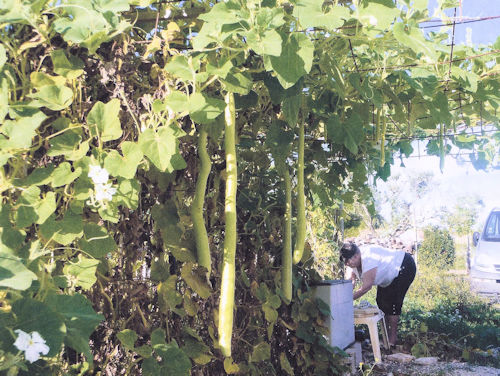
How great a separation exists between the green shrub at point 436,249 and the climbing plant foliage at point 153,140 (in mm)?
9433

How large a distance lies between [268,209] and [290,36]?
1.22 meters

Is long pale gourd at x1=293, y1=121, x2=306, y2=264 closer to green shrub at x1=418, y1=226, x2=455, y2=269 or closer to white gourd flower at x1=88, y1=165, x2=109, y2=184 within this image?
white gourd flower at x1=88, y1=165, x2=109, y2=184

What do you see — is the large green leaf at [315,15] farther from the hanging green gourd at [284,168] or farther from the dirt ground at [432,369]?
the dirt ground at [432,369]

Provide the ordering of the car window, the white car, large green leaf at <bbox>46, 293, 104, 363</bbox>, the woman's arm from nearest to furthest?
large green leaf at <bbox>46, 293, 104, 363</bbox>, the woman's arm, the white car, the car window

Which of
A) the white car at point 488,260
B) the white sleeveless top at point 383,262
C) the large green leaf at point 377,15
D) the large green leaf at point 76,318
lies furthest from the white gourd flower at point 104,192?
the white car at point 488,260

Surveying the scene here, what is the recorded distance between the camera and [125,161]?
1.15 meters

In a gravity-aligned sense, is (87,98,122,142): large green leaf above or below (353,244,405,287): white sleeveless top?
above

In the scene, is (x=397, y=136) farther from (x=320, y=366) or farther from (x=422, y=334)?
(x=422, y=334)

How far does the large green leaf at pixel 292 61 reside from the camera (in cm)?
112

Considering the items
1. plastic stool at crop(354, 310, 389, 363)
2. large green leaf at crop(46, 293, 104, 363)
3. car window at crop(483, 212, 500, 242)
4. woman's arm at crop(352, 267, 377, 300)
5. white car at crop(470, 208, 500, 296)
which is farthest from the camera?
car window at crop(483, 212, 500, 242)

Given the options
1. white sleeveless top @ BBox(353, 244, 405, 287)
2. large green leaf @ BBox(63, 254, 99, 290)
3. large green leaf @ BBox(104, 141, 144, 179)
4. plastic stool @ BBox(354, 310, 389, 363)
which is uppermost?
large green leaf @ BBox(104, 141, 144, 179)

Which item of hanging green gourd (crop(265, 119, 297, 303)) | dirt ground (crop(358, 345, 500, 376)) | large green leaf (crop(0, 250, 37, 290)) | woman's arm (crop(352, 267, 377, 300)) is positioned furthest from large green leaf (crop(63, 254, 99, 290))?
woman's arm (crop(352, 267, 377, 300))

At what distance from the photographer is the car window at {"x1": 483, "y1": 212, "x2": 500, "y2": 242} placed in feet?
29.8

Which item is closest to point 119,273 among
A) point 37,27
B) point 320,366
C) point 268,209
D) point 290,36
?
point 37,27
